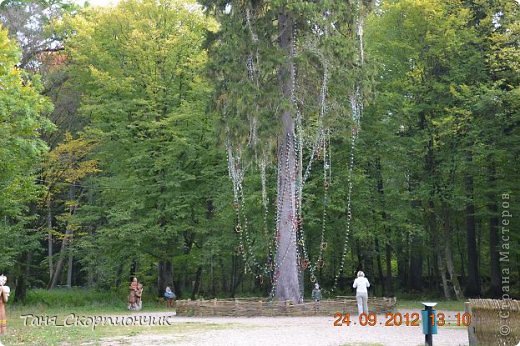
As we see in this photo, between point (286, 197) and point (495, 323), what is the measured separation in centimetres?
1066

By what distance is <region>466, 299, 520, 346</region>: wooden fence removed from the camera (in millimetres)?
9953

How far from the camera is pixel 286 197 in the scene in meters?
20.3

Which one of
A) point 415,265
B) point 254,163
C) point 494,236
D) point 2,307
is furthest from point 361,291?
point 415,265

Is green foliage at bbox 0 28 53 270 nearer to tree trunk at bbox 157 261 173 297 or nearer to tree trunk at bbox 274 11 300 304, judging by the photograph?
tree trunk at bbox 274 11 300 304

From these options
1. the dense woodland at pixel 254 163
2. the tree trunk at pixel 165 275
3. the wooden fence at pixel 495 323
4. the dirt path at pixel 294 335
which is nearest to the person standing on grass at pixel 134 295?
the dense woodland at pixel 254 163

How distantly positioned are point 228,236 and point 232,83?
9.86 meters

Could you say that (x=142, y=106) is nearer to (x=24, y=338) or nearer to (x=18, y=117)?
(x=18, y=117)

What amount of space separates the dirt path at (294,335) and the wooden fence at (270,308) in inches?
78.2

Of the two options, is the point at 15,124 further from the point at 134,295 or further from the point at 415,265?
the point at 415,265

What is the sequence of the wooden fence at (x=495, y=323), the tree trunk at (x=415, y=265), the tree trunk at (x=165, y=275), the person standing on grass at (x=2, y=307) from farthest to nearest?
the tree trunk at (x=415, y=265), the tree trunk at (x=165, y=275), the person standing on grass at (x=2, y=307), the wooden fence at (x=495, y=323)

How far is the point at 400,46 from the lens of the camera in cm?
2772

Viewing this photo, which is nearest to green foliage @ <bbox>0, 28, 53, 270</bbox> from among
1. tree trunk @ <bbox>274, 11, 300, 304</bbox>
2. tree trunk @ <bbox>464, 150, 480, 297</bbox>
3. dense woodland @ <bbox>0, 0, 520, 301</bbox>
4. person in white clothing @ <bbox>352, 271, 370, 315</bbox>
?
dense woodland @ <bbox>0, 0, 520, 301</bbox>

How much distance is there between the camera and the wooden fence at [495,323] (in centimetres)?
995

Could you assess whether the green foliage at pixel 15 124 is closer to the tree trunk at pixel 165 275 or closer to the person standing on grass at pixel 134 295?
the person standing on grass at pixel 134 295
